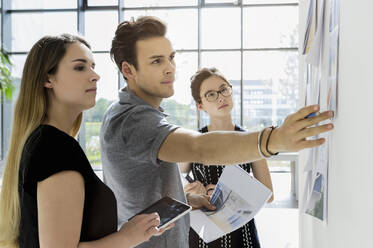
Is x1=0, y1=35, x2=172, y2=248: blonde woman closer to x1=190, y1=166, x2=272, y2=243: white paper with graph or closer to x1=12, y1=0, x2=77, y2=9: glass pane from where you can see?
x1=190, y1=166, x2=272, y2=243: white paper with graph

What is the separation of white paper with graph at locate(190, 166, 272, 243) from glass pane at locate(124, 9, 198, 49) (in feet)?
17.1


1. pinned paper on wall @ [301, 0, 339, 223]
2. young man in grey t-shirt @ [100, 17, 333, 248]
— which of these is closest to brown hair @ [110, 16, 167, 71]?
young man in grey t-shirt @ [100, 17, 333, 248]

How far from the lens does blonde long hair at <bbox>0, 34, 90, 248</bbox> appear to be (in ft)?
3.54

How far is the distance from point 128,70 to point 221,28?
541cm

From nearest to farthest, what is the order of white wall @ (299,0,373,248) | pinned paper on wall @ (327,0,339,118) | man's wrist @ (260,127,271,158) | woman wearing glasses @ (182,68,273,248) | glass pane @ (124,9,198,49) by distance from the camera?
white wall @ (299,0,373,248) → pinned paper on wall @ (327,0,339,118) → man's wrist @ (260,127,271,158) → woman wearing glasses @ (182,68,273,248) → glass pane @ (124,9,198,49)

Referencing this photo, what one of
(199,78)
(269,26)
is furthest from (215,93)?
(269,26)

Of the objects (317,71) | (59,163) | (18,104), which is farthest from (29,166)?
(317,71)

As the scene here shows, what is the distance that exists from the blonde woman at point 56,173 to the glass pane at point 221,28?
542cm

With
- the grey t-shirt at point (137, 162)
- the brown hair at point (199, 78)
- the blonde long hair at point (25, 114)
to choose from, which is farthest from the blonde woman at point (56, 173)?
the brown hair at point (199, 78)

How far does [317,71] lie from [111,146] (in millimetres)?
614

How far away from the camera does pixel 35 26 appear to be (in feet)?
21.3

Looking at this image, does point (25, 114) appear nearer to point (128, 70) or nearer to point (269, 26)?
point (128, 70)

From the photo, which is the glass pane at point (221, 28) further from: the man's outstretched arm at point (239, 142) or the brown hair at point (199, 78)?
the man's outstretched arm at point (239, 142)

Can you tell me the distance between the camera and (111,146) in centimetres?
114
